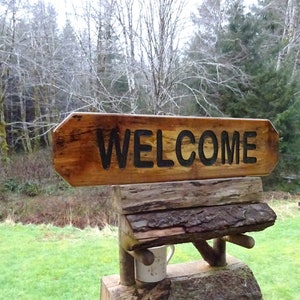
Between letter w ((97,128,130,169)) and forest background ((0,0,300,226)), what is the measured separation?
4.85 m

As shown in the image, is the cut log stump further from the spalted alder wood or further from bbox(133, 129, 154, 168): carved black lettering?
bbox(133, 129, 154, 168): carved black lettering

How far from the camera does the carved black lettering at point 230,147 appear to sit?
1188mm

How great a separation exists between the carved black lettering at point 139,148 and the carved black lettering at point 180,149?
96mm

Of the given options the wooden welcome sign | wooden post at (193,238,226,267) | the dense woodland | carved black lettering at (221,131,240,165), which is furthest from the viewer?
the dense woodland

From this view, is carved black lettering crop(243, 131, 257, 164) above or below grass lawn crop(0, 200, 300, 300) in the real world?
above

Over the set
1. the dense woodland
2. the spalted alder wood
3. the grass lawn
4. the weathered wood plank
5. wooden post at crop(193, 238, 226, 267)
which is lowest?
the grass lawn

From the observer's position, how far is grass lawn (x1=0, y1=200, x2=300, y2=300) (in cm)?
252

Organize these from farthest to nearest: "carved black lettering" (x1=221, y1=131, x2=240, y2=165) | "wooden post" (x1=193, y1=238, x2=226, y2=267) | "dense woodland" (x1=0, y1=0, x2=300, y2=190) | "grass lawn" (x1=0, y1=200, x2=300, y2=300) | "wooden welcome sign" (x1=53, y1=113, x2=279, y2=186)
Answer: "dense woodland" (x1=0, y1=0, x2=300, y2=190)
"grass lawn" (x1=0, y1=200, x2=300, y2=300)
"wooden post" (x1=193, y1=238, x2=226, y2=267)
"carved black lettering" (x1=221, y1=131, x2=240, y2=165)
"wooden welcome sign" (x1=53, y1=113, x2=279, y2=186)

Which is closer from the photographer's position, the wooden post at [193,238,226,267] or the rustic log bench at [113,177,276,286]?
the rustic log bench at [113,177,276,286]

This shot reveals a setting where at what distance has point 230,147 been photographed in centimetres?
120

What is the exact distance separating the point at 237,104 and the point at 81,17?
388 cm

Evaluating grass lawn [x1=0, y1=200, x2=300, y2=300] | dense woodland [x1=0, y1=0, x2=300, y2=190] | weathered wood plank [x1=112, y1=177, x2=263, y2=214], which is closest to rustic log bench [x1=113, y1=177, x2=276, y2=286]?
weathered wood plank [x1=112, y1=177, x2=263, y2=214]

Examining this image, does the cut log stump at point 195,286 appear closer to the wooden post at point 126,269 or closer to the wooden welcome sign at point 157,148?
the wooden post at point 126,269

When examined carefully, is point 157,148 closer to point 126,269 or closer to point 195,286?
point 126,269
